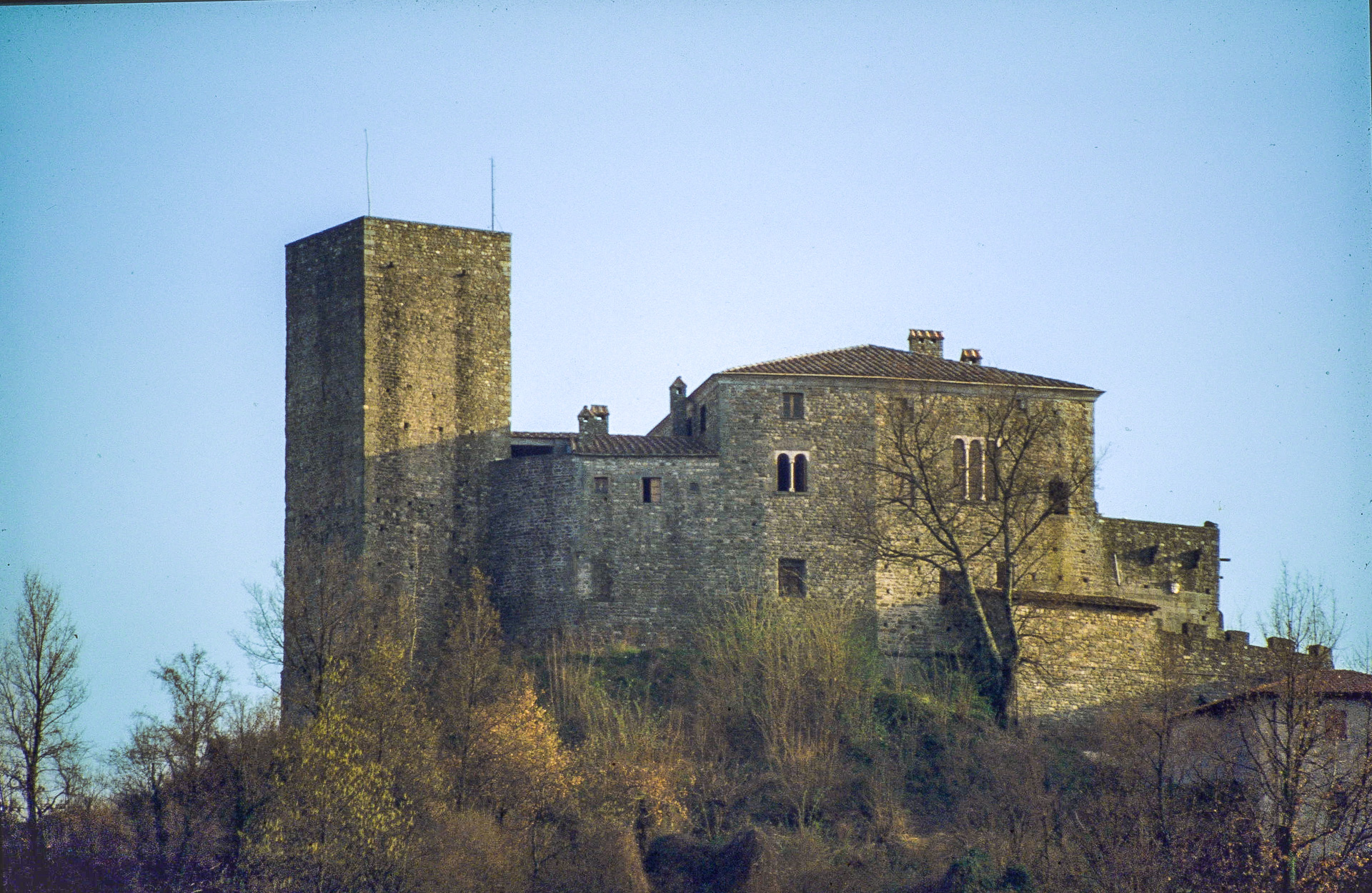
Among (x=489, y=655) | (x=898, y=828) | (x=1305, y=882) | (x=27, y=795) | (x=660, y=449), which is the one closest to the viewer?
(x=1305, y=882)

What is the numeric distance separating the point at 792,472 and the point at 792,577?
255cm

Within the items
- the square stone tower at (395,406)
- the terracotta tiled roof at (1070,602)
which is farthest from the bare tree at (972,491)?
the square stone tower at (395,406)

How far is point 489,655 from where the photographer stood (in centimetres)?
5316

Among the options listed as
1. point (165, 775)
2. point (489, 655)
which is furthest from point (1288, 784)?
point (165, 775)

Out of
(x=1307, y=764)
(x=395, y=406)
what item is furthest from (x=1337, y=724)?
(x=395, y=406)

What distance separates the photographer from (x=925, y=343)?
202 ft

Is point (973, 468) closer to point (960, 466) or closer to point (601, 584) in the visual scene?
point (960, 466)

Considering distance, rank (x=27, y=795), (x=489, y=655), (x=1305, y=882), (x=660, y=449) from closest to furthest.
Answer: (x=1305, y=882)
(x=27, y=795)
(x=489, y=655)
(x=660, y=449)

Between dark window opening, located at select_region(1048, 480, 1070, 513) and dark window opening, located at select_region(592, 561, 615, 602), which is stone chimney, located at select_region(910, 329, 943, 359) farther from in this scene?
dark window opening, located at select_region(592, 561, 615, 602)

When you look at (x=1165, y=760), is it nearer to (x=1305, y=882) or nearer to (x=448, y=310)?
(x=1305, y=882)

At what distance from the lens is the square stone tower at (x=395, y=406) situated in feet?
183

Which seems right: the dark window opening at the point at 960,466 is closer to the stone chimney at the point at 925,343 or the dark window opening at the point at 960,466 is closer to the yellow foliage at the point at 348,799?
the stone chimney at the point at 925,343

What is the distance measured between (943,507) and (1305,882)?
17.1 m

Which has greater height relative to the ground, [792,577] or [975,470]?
[975,470]
